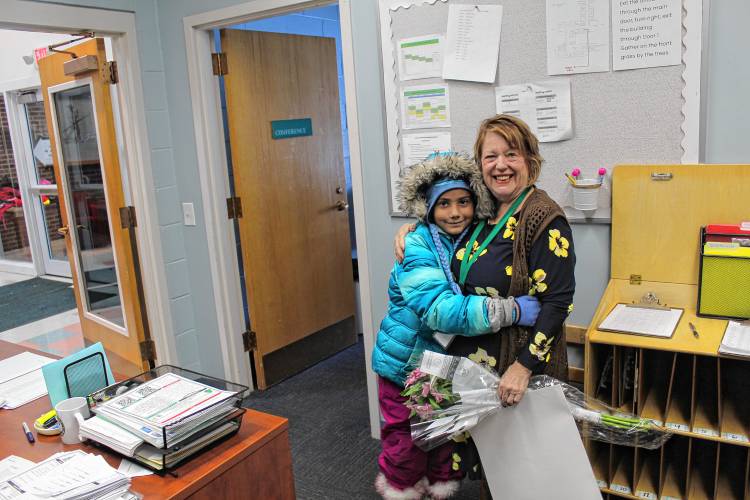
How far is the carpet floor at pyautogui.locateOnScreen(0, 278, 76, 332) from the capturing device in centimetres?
570

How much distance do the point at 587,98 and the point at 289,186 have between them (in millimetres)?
2013

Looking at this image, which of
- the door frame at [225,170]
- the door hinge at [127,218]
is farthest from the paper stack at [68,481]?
the door hinge at [127,218]

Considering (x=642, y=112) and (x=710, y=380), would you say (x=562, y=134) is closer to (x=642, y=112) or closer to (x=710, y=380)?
(x=642, y=112)

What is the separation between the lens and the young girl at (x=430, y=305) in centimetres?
177

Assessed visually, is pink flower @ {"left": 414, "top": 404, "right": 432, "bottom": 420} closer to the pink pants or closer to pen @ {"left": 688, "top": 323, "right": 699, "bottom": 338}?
the pink pants

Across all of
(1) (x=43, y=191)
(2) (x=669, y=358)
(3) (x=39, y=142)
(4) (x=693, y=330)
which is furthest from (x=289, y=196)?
(3) (x=39, y=142)

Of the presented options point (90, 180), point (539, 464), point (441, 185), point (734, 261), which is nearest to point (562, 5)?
point (441, 185)

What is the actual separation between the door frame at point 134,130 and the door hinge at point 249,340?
398mm

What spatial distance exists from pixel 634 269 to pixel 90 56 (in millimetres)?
2825

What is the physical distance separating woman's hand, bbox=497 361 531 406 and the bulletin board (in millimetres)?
793

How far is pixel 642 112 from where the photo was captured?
214 centimetres

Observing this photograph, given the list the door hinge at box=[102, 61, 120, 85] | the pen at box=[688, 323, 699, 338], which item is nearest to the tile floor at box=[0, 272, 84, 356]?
the door hinge at box=[102, 61, 120, 85]

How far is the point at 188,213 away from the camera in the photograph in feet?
11.4

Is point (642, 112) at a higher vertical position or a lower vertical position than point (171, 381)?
higher
